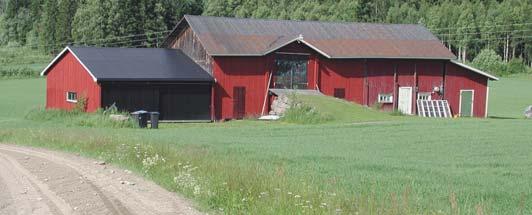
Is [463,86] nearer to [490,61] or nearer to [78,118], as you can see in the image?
[78,118]

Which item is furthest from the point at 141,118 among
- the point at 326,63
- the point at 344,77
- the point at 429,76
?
the point at 429,76

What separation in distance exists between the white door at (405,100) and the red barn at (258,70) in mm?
65

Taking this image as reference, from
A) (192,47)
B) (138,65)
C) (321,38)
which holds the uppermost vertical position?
(321,38)

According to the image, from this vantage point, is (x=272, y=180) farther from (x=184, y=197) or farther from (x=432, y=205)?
(x=432, y=205)

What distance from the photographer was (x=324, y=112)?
125 feet

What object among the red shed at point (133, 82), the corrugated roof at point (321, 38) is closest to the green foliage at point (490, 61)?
the corrugated roof at point (321, 38)

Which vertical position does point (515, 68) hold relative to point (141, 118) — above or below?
above

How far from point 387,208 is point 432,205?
1.29 meters

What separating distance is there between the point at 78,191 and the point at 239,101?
3066cm

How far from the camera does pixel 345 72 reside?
149ft

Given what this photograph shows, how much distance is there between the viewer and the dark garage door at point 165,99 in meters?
39.7

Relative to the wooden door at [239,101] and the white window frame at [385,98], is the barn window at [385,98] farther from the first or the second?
the wooden door at [239,101]

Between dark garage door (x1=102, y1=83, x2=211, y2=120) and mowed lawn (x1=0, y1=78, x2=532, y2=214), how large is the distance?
11.1 meters

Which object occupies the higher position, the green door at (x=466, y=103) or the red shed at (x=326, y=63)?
the red shed at (x=326, y=63)
